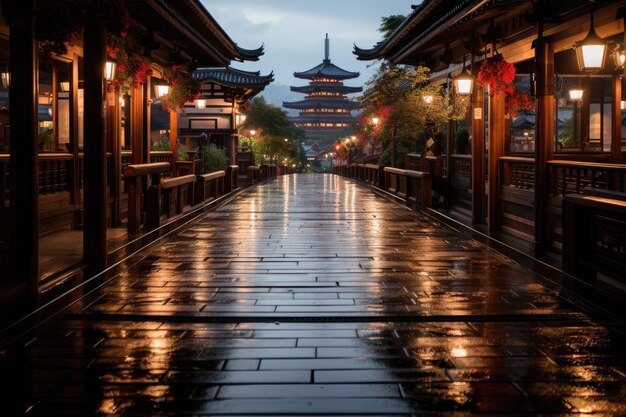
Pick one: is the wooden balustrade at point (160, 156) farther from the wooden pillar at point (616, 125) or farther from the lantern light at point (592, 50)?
the lantern light at point (592, 50)

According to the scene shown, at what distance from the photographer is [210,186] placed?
2123cm

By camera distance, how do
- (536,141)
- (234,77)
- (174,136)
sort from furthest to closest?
(234,77) < (174,136) < (536,141)

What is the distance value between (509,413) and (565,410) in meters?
0.31

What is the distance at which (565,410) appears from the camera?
3879 mm

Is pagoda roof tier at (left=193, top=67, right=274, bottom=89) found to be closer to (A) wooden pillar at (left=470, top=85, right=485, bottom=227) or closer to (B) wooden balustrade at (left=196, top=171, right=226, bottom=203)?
(B) wooden balustrade at (left=196, top=171, right=226, bottom=203)

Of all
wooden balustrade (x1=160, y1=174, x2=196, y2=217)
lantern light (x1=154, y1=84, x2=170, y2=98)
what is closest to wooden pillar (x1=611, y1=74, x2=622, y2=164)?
wooden balustrade (x1=160, y1=174, x2=196, y2=217)

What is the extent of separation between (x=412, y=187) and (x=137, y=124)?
8.21m

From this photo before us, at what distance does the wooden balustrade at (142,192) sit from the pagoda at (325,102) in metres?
83.2

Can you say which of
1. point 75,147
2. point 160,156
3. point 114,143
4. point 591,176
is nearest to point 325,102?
point 160,156

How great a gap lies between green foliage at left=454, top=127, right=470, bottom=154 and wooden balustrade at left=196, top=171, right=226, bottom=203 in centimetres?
704

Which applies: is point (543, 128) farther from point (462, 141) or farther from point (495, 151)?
point (462, 141)

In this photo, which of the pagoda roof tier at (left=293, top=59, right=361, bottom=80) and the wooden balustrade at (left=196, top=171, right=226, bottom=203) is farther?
the pagoda roof tier at (left=293, top=59, right=361, bottom=80)

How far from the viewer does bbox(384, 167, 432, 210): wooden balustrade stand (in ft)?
58.9

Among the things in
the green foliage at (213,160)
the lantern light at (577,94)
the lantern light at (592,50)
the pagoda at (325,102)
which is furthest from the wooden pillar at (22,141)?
the pagoda at (325,102)
